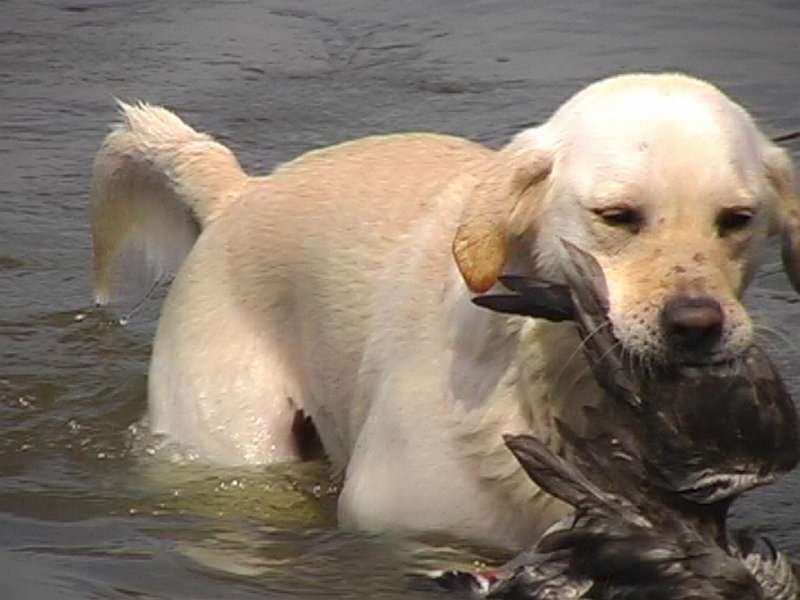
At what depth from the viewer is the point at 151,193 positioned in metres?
7.20

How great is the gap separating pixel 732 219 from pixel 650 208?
20 cm

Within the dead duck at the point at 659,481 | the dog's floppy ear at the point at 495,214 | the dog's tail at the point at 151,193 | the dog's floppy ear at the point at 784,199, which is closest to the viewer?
the dead duck at the point at 659,481

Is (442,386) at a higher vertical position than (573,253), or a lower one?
lower

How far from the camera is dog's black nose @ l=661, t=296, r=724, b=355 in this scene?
481 cm

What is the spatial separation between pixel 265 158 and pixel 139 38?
208 cm

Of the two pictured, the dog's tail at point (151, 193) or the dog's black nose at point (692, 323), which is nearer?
the dog's black nose at point (692, 323)

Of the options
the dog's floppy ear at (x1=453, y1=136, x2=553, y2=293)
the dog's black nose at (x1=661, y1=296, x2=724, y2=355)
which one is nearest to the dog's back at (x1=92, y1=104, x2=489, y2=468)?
the dog's floppy ear at (x1=453, y1=136, x2=553, y2=293)

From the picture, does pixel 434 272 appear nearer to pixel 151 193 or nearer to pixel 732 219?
pixel 732 219

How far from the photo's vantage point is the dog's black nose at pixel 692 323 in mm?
4809

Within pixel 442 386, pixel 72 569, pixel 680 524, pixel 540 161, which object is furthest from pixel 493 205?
pixel 72 569

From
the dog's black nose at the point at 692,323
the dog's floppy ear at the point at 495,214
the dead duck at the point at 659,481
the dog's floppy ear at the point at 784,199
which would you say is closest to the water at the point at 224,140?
the dog's floppy ear at the point at 784,199

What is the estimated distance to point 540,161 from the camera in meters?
5.34

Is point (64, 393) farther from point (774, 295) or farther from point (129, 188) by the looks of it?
point (774, 295)

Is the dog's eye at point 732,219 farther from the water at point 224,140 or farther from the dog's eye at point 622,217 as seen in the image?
the water at point 224,140
